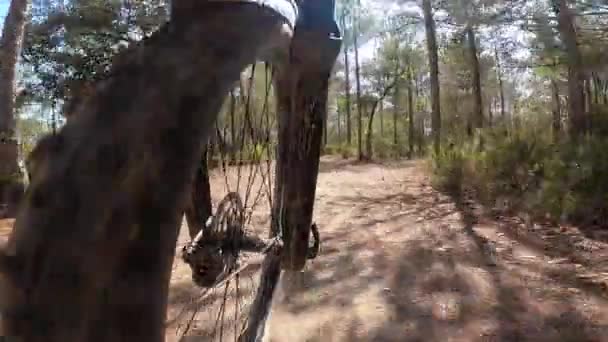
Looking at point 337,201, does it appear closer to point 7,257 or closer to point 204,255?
point 204,255

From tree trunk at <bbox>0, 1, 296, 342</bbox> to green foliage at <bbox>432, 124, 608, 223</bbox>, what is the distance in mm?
4812

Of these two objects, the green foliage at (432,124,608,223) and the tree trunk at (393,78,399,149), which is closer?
the green foliage at (432,124,608,223)

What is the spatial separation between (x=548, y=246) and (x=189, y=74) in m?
4.32

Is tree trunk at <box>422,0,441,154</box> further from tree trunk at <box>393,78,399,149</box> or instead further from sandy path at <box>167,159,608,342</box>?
tree trunk at <box>393,78,399,149</box>

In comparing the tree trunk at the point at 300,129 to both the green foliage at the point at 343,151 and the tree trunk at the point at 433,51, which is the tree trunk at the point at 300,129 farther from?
the green foliage at the point at 343,151

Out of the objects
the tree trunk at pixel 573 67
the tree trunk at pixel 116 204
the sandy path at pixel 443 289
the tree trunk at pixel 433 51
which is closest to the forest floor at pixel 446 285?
the sandy path at pixel 443 289

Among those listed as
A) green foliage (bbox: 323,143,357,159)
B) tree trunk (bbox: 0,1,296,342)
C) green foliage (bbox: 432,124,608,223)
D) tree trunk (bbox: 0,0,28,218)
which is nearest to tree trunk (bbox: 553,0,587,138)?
green foliage (bbox: 432,124,608,223)

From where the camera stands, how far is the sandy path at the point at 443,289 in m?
2.71

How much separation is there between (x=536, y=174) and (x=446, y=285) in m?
2.76

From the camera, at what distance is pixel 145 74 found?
466mm

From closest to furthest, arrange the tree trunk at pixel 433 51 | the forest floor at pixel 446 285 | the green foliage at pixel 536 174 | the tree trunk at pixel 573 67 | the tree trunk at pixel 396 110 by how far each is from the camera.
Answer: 1. the forest floor at pixel 446 285
2. the green foliage at pixel 536 174
3. the tree trunk at pixel 573 67
4. the tree trunk at pixel 433 51
5. the tree trunk at pixel 396 110

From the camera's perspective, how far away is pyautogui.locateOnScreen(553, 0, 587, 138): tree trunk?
20.1 ft

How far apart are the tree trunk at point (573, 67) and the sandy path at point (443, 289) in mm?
1914

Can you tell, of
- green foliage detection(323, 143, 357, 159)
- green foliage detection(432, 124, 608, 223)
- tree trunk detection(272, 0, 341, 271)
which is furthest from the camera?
green foliage detection(323, 143, 357, 159)
